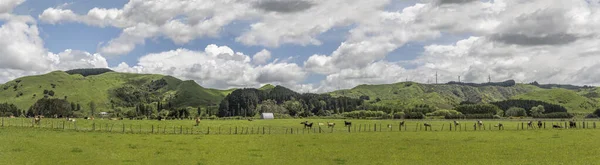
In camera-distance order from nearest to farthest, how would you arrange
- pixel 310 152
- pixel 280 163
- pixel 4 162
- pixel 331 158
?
1. pixel 4 162
2. pixel 280 163
3. pixel 331 158
4. pixel 310 152

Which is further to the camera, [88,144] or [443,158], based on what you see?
[88,144]

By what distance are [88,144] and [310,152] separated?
75.7 feet

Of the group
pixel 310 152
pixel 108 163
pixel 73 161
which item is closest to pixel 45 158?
pixel 73 161

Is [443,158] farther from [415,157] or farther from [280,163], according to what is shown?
[280,163]

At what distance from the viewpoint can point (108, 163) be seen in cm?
3375

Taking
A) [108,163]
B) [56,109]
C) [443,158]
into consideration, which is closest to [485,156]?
[443,158]

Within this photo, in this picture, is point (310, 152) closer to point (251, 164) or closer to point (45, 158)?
point (251, 164)

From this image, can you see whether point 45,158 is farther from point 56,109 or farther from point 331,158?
point 56,109

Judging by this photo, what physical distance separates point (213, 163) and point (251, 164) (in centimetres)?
291

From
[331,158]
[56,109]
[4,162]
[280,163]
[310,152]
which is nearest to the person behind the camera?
[4,162]

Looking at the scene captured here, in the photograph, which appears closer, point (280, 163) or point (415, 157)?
point (280, 163)

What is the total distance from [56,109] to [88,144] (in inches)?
5731

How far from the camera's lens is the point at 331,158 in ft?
126

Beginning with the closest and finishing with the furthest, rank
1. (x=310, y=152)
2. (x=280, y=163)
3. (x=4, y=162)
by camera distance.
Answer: (x=4, y=162), (x=280, y=163), (x=310, y=152)
